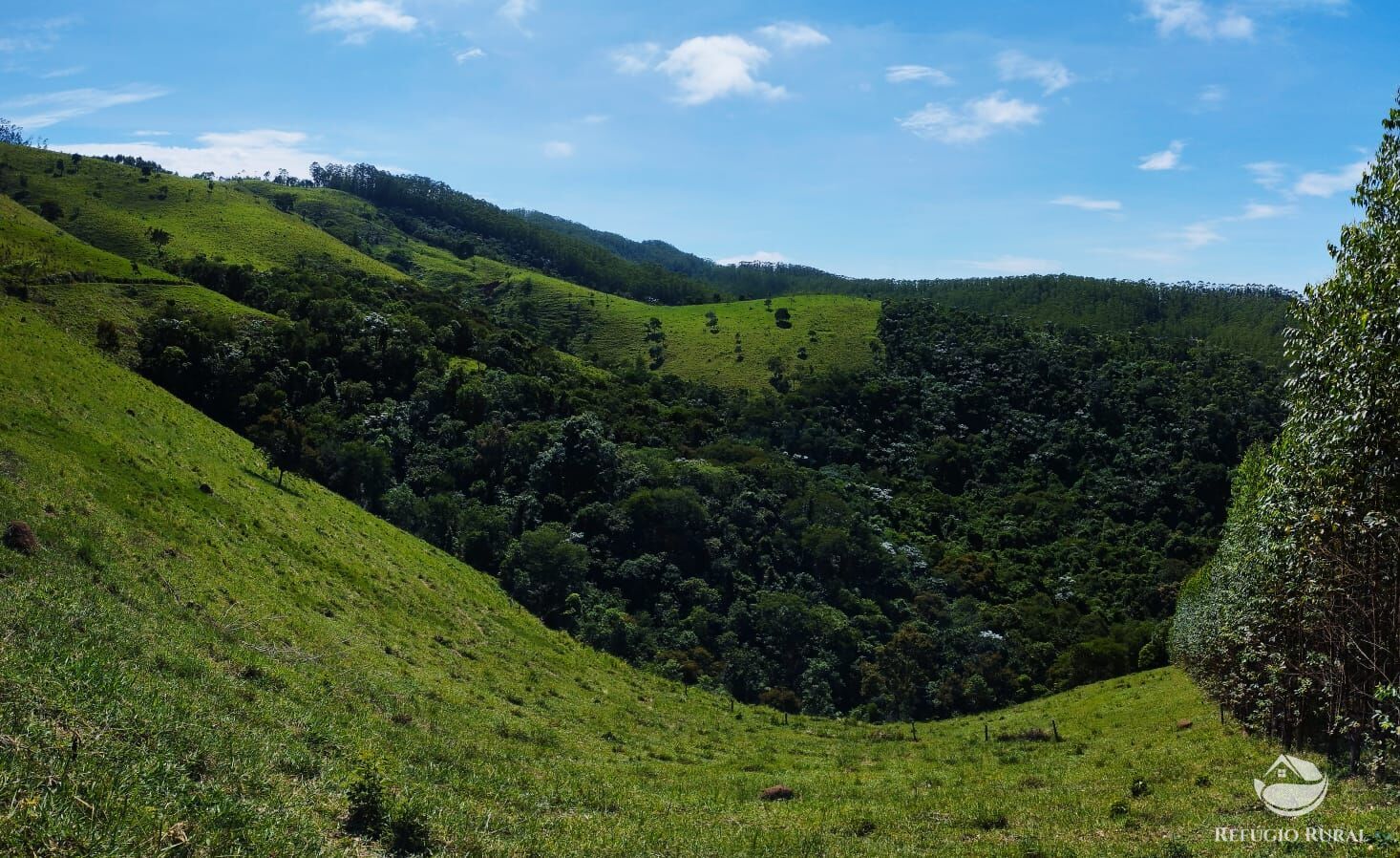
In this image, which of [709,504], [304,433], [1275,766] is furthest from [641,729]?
[709,504]

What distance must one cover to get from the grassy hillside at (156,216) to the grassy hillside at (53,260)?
94.6ft

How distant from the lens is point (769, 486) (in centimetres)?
10162

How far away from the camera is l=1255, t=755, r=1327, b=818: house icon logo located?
15.5 m

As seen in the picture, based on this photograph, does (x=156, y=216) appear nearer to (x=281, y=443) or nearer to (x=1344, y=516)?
(x=281, y=443)

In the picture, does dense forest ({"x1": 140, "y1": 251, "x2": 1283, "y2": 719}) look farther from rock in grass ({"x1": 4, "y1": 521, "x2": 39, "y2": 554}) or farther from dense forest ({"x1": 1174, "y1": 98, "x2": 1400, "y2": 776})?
dense forest ({"x1": 1174, "y1": 98, "x2": 1400, "y2": 776})

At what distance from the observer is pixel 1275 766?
19.4 m

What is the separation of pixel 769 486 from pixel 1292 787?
8421 cm

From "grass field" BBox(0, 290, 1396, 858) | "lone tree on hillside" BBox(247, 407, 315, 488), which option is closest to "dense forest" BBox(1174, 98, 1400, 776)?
"grass field" BBox(0, 290, 1396, 858)

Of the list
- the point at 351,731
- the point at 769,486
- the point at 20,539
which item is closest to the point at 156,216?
the point at 769,486

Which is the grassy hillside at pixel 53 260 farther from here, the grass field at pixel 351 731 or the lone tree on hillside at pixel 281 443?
the grass field at pixel 351 731

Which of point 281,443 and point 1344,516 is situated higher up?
point 1344,516

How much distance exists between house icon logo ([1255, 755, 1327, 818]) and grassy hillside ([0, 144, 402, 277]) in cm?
13630

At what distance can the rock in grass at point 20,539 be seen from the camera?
17016 millimetres

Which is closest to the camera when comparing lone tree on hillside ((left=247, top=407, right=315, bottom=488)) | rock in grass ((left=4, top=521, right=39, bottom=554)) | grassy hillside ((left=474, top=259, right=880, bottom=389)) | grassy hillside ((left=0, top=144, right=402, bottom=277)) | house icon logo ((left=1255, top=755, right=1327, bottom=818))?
house icon logo ((left=1255, top=755, right=1327, bottom=818))
